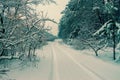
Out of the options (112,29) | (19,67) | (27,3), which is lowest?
(19,67)

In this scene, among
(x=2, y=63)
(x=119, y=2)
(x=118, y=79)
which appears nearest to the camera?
(x=118, y=79)

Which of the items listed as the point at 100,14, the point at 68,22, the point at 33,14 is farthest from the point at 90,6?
the point at 68,22

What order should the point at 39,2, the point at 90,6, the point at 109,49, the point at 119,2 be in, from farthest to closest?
1. the point at 90,6
2. the point at 109,49
3. the point at 119,2
4. the point at 39,2

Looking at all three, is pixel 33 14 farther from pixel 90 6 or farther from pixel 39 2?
pixel 90 6

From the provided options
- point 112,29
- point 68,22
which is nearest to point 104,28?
point 112,29

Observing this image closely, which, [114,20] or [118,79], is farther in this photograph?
[114,20]

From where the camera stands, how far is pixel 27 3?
750 inches

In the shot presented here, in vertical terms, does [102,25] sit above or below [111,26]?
above

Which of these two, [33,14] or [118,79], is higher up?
[33,14]

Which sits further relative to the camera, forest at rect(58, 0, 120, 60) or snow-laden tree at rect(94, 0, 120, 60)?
forest at rect(58, 0, 120, 60)

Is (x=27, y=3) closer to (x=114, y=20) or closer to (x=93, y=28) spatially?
(x=114, y=20)

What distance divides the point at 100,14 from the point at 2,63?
17.2m

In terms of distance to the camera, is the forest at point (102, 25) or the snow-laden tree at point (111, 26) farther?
the forest at point (102, 25)

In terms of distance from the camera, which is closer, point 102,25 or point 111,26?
point 111,26
